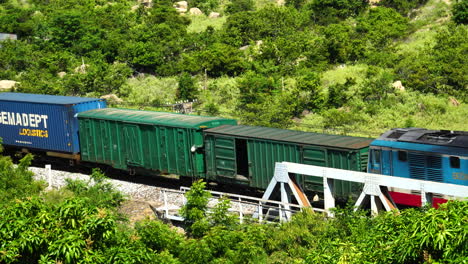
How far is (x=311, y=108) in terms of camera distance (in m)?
37.4

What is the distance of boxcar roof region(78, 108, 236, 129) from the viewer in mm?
23844

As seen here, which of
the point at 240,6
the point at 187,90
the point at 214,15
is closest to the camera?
the point at 187,90

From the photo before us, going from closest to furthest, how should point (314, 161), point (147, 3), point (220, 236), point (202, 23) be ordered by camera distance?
point (220, 236) < point (314, 161) < point (202, 23) < point (147, 3)

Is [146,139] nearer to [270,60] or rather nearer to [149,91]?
[149,91]

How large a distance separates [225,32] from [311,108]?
17.2 m

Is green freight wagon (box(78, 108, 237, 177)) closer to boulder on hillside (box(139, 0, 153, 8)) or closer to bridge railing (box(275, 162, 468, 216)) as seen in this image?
bridge railing (box(275, 162, 468, 216))

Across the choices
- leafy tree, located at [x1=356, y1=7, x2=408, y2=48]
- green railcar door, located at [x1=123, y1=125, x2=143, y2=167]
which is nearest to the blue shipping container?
green railcar door, located at [x1=123, y1=125, x2=143, y2=167]

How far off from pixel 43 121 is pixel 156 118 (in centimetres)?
610

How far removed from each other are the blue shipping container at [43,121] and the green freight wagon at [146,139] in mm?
557

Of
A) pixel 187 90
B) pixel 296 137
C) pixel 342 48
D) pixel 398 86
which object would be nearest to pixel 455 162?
pixel 296 137

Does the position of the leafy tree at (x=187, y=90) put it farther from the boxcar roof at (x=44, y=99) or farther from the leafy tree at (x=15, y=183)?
the leafy tree at (x=15, y=183)

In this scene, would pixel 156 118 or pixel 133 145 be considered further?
pixel 133 145

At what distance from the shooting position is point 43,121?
2792 cm

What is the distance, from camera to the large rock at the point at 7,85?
45.3 metres
